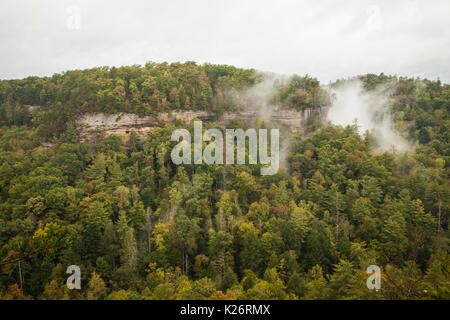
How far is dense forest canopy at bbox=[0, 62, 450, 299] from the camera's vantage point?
Result: 2733 cm

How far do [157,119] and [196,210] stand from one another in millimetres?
30816

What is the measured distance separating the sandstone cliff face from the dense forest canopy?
174 centimetres

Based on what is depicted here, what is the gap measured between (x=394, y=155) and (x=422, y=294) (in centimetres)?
4355

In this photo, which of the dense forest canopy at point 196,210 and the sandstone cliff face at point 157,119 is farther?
the sandstone cliff face at point 157,119

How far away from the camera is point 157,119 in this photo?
62.3 meters

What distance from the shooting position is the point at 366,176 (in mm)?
45500

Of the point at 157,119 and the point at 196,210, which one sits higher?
the point at 157,119

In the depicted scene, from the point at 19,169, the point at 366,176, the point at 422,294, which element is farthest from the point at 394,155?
the point at 19,169

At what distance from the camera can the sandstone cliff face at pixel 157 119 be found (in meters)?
57.9

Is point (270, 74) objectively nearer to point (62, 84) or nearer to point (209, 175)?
point (209, 175)

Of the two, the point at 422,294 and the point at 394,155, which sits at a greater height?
the point at 394,155

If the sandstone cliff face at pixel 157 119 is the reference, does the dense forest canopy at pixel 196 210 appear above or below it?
below

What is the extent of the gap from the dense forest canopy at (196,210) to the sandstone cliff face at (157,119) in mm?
1739

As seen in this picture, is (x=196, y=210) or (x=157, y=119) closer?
(x=196, y=210)
